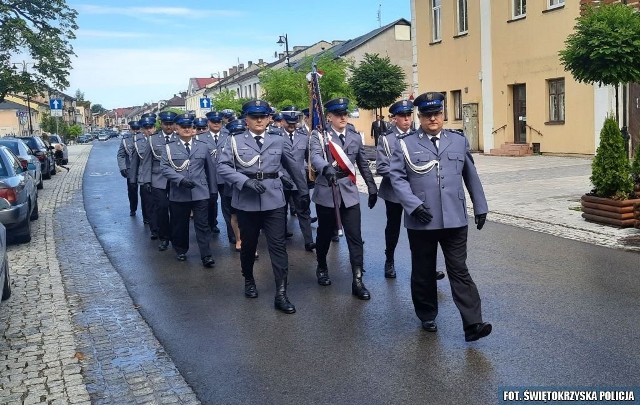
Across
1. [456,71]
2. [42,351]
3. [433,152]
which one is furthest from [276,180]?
[456,71]

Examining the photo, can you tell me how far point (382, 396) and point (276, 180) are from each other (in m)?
3.02

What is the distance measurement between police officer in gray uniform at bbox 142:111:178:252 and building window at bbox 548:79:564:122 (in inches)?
656

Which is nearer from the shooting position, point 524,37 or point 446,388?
point 446,388

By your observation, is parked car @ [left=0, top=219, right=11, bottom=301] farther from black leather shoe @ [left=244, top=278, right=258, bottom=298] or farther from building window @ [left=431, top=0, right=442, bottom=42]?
building window @ [left=431, top=0, right=442, bottom=42]

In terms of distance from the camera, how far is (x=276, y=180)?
6980mm

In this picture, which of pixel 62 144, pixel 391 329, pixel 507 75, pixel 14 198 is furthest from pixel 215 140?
pixel 62 144

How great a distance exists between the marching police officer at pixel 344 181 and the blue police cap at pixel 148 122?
503cm

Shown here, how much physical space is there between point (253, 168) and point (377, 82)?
20663 mm

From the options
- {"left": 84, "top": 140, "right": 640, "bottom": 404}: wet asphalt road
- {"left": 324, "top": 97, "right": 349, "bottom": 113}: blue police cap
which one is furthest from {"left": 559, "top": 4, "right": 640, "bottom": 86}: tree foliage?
{"left": 324, "top": 97, "right": 349, "bottom": 113}: blue police cap

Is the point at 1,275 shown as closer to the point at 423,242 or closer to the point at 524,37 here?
the point at 423,242

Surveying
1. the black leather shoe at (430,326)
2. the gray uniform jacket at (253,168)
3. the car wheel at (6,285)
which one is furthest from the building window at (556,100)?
the car wheel at (6,285)

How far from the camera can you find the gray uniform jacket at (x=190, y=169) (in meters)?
8.98

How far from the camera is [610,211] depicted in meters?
10.1

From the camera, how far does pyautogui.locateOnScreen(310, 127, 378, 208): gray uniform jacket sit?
7133mm
